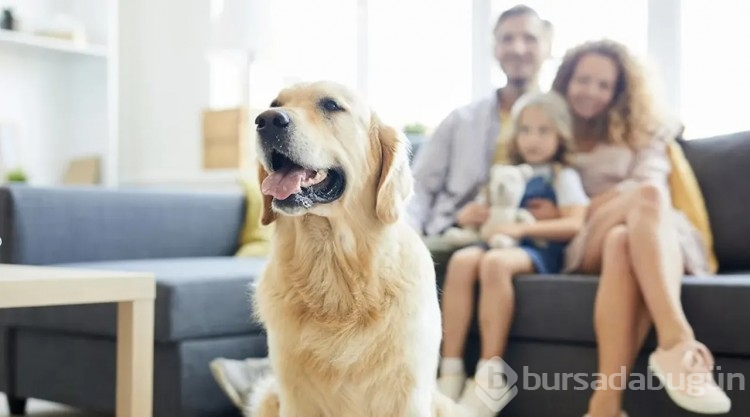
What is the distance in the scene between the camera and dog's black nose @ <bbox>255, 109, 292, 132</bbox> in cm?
141

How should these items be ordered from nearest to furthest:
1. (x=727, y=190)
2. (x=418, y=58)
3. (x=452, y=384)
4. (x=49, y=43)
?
(x=452, y=384) → (x=727, y=190) → (x=418, y=58) → (x=49, y=43)

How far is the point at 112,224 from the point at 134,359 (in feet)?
3.30

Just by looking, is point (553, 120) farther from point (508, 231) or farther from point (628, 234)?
point (628, 234)

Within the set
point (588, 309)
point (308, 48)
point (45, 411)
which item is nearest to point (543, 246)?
point (588, 309)

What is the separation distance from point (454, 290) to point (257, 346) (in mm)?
551

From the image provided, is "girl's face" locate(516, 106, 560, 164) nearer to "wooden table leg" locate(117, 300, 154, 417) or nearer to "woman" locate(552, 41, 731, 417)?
"woman" locate(552, 41, 731, 417)

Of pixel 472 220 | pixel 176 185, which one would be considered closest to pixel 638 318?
pixel 472 220

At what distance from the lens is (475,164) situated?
2521 millimetres

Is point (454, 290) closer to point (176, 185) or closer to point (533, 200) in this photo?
point (533, 200)

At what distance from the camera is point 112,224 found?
8.71 feet

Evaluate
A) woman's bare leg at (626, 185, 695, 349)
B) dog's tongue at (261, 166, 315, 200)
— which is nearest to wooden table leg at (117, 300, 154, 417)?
dog's tongue at (261, 166, 315, 200)

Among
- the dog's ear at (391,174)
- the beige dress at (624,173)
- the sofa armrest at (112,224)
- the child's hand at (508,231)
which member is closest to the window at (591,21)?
the beige dress at (624,173)

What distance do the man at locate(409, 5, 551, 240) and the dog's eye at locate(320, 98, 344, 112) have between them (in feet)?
3.34

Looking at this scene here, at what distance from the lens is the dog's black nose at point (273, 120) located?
1.41 m
